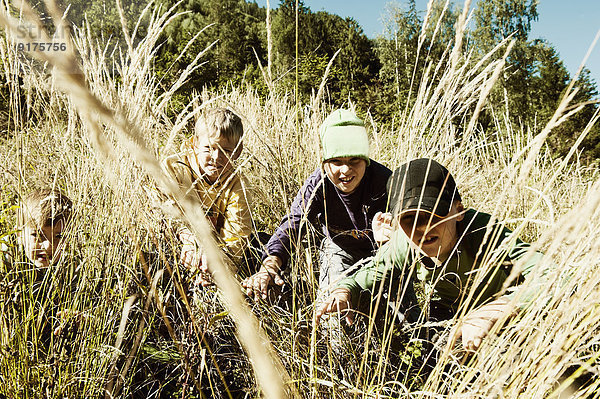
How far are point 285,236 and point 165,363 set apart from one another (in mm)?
610

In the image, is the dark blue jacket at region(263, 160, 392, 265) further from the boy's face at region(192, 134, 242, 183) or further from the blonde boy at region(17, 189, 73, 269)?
the blonde boy at region(17, 189, 73, 269)

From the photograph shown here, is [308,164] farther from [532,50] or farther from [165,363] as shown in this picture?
[532,50]

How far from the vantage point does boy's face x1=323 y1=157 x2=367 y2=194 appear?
1.76 m

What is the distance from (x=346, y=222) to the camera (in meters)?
2.05

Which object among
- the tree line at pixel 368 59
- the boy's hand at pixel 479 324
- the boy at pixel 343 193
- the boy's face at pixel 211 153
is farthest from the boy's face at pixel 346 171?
the tree line at pixel 368 59

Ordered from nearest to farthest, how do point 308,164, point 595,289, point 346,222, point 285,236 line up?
1. point 595,289
2. point 285,236
3. point 346,222
4. point 308,164

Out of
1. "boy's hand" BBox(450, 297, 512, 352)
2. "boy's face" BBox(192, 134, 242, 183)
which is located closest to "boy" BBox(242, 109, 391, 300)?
"boy's face" BBox(192, 134, 242, 183)

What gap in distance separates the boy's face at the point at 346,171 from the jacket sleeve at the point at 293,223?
7 cm

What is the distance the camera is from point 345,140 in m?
1.69

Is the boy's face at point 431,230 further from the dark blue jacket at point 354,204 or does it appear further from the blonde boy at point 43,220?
the blonde boy at point 43,220

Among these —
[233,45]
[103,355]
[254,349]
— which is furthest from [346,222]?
[233,45]

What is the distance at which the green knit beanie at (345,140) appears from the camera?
1669mm

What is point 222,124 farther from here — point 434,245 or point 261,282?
point 434,245

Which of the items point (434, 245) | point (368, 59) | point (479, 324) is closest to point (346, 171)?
point (434, 245)
